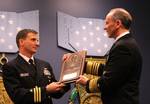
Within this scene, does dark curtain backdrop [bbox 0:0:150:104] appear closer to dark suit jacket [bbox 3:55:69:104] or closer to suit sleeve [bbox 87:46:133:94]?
dark suit jacket [bbox 3:55:69:104]

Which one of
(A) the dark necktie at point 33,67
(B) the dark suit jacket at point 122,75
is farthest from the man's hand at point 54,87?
(B) the dark suit jacket at point 122,75

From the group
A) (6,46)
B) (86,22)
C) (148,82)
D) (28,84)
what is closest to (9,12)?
(6,46)

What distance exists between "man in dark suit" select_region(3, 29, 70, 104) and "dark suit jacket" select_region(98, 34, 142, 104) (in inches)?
21.5

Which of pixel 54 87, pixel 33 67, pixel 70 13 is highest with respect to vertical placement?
pixel 70 13

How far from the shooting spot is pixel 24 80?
3301 millimetres

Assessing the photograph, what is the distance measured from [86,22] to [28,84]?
167cm

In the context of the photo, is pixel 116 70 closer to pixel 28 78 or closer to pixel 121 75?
pixel 121 75

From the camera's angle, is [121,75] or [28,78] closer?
[121,75]

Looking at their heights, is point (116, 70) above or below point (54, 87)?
above

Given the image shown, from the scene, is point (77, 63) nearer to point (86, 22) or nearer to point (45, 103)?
point (45, 103)

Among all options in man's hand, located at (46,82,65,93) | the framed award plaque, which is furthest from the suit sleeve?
man's hand, located at (46,82,65,93)

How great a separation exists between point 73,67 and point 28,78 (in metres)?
0.42

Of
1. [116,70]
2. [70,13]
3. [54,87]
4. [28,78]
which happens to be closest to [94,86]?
[116,70]

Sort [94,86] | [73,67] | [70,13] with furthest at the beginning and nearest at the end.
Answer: [70,13] → [73,67] → [94,86]
